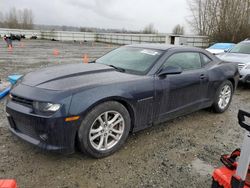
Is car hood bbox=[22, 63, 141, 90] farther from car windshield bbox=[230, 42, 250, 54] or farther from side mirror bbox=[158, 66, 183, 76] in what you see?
car windshield bbox=[230, 42, 250, 54]

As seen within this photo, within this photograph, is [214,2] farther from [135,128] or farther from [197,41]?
[135,128]

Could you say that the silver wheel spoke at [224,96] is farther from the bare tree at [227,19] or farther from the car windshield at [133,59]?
the bare tree at [227,19]

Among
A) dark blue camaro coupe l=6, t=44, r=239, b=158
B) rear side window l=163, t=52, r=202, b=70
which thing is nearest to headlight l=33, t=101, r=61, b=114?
dark blue camaro coupe l=6, t=44, r=239, b=158

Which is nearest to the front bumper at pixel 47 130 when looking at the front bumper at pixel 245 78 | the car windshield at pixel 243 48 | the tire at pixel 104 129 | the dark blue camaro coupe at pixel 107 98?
the dark blue camaro coupe at pixel 107 98

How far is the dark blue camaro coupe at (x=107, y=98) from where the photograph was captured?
95.2 inches

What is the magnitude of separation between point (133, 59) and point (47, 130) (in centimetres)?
189

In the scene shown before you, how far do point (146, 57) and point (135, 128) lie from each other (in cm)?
121

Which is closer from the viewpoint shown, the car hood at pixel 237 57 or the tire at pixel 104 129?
the tire at pixel 104 129

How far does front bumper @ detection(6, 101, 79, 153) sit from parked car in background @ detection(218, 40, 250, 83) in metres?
5.81

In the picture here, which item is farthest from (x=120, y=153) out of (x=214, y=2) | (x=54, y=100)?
(x=214, y=2)

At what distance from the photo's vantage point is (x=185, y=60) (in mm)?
3893

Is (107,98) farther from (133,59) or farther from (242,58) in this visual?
(242,58)

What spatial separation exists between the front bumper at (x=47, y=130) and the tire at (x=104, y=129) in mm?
135

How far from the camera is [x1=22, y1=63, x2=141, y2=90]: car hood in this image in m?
2.64
